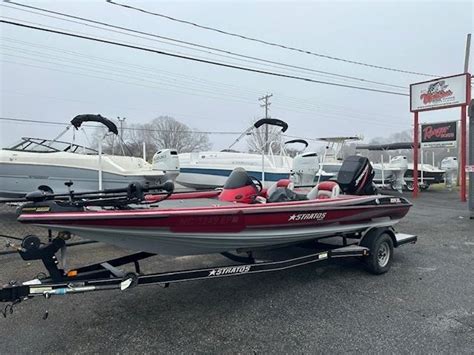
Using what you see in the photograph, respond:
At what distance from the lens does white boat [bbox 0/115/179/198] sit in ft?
24.9

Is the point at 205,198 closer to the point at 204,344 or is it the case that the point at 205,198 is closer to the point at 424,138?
the point at 204,344

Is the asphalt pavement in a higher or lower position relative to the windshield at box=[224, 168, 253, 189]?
lower

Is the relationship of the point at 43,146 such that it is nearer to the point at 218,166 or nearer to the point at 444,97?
the point at 218,166

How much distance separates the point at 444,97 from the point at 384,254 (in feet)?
33.0

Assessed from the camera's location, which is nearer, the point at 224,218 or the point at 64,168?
the point at 224,218

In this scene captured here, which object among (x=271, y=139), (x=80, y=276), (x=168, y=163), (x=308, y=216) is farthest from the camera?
(x=271, y=139)

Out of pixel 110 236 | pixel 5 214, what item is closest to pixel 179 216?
pixel 110 236

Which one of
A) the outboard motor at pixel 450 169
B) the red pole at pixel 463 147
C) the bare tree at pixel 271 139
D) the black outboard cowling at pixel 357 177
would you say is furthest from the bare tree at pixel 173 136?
the black outboard cowling at pixel 357 177

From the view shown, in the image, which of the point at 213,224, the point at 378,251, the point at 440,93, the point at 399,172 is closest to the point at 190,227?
the point at 213,224

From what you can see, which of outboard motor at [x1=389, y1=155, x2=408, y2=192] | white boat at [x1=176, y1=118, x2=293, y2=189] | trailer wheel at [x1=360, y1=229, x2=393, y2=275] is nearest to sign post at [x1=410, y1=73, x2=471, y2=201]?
outboard motor at [x1=389, y1=155, x2=408, y2=192]

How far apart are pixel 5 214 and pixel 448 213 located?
10.7 meters

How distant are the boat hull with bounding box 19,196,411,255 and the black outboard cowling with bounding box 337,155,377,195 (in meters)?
0.72

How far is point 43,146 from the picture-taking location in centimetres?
821

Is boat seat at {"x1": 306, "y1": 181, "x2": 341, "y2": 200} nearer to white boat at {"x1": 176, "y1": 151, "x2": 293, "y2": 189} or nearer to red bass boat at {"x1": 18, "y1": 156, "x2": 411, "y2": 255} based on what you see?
red bass boat at {"x1": 18, "y1": 156, "x2": 411, "y2": 255}
